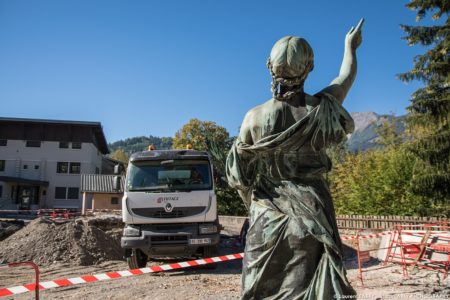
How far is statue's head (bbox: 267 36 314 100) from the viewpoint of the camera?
2.45 metres

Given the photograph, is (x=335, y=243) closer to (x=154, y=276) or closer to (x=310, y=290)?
(x=310, y=290)

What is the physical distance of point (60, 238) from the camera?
44.7 feet

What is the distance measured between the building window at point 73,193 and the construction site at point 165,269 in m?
30.7

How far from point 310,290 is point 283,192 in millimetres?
583

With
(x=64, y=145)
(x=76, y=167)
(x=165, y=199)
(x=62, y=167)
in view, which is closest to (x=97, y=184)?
(x=76, y=167)

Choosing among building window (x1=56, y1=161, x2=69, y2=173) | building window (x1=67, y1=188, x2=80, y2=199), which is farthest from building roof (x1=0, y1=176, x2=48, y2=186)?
building window (x1=67, y1=188, x2=80, y2=199)

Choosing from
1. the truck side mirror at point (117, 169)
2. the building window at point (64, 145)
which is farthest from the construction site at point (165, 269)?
the building window at point (64, 145)

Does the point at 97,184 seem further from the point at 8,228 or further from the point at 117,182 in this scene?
the point at 117,182

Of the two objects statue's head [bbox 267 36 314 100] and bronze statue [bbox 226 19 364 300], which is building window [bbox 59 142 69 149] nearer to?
bronze statue [bbox 226 19 364 300]

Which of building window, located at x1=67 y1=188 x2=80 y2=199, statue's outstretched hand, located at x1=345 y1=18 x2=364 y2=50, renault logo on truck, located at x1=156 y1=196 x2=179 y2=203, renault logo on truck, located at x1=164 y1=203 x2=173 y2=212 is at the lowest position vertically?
renault logo on truck, located at x1=164 y1=203 x2=173 y2=212

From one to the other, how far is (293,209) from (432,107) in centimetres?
1493

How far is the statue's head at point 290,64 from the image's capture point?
245 centimetres

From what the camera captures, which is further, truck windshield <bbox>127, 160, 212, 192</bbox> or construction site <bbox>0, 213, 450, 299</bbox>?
truck windshield <bbox>127, 160, 212, 192</bbox>

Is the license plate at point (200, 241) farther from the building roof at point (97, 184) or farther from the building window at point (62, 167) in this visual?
the building window at point (62, 167)
